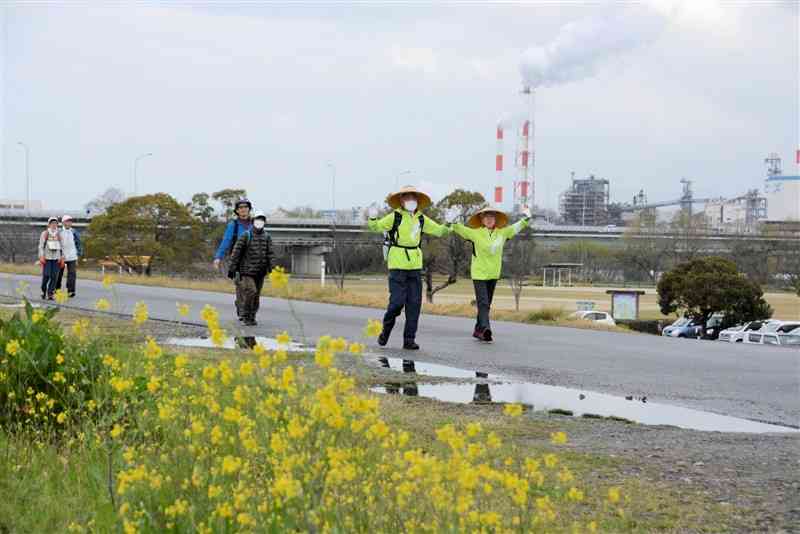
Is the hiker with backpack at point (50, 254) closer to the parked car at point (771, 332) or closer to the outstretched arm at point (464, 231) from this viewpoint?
the outstretched arm at point (464, 231)

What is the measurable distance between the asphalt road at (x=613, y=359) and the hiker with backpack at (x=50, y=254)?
162cm

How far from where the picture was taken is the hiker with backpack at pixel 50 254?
815 inches

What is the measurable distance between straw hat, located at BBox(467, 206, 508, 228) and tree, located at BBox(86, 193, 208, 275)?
4859cm

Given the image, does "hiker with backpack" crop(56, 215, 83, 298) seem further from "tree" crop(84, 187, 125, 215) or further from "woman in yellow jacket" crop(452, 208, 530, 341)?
"tree" crop(84, 187, 125, 215)

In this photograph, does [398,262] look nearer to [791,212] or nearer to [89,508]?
[89,508]

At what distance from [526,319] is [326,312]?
3709 millimetres

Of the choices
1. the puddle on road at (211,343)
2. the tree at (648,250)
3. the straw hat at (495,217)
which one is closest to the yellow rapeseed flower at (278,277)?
the puddle on road at (211,343)

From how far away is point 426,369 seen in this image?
10.9 meters

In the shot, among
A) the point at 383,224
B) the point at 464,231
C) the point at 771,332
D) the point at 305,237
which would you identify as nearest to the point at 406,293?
the point at 383,224

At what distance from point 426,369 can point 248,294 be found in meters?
5.66

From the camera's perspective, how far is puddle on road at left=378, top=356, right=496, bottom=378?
10523 millimetres

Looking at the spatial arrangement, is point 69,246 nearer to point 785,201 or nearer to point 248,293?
point 248,293

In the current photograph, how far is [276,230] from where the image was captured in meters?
87.9

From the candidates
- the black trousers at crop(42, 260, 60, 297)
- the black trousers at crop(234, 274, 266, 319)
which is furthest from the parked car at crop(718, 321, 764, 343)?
the black trousers at crop(234, 274, 266, 319)
